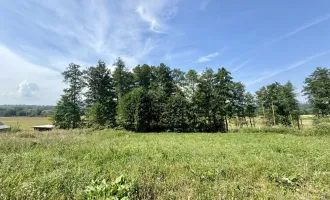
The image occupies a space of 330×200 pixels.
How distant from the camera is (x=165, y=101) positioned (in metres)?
24.8

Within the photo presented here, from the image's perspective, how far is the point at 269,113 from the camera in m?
30.7

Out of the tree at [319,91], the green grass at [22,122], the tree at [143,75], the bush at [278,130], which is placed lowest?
the bush at [278,130]

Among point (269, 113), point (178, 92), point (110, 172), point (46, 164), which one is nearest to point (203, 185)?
point (110, 172)

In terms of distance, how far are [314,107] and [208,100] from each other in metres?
20.0

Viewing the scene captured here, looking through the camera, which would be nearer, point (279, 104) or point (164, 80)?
point (164, 80)

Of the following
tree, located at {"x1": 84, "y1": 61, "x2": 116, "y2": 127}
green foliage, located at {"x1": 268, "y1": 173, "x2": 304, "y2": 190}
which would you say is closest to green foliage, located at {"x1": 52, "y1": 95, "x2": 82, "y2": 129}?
tree, located at {"x1": 84, "y1": 61, "x2": 116, "y2": 127}

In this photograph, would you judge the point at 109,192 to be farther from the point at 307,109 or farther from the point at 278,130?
the point at 307,109

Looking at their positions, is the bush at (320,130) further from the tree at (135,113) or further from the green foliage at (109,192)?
the green foliage at (109,192)

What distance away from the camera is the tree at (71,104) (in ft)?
84.7

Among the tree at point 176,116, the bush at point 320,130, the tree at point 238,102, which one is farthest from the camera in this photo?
the tree at point 238,102

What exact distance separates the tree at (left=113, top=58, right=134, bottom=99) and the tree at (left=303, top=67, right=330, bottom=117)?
106ft

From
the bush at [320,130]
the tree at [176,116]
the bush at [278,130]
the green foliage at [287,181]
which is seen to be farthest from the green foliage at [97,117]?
the bush at [320,130]

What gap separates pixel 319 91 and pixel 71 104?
4178cm

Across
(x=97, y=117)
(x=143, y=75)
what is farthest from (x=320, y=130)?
(x=97, y=117)
